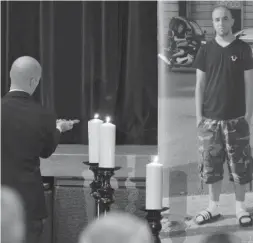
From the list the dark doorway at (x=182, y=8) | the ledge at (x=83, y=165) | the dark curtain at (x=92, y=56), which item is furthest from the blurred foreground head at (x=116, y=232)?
the dark curtain at (x=92, y=56)

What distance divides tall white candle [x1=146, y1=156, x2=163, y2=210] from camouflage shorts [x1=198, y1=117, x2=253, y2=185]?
2.31 feet

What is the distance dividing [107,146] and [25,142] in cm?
36

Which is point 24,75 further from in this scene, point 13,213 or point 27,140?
point 13,213

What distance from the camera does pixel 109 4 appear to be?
2746 mm

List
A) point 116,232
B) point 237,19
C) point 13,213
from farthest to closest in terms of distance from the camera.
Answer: point 237,19 < point 13,213 < point 116,232

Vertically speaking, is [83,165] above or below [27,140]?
below

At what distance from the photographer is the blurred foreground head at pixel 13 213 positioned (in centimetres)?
200

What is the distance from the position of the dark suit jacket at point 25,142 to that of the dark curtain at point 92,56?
0.60m

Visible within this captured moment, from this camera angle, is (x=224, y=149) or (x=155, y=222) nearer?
(x=155, y=222)

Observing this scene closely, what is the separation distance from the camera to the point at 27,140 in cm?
217

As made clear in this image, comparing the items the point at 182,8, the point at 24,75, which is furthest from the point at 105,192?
the point at 182,8

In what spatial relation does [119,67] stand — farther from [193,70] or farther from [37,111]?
[37,111]

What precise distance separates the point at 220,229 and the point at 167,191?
0.24m

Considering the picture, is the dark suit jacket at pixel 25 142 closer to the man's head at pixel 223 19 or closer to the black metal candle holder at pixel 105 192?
the black metal candle holder at pixel 105 192
